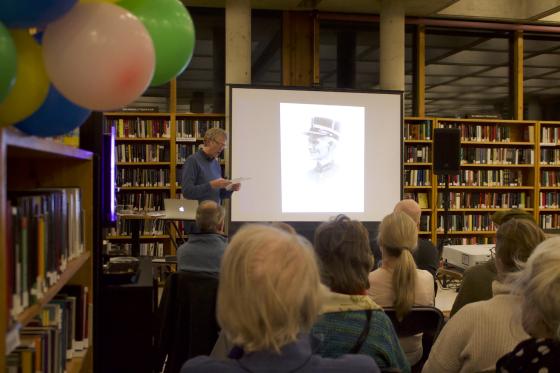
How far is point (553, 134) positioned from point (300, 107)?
4.39 metres

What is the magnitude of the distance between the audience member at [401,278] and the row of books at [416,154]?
534 centimetres

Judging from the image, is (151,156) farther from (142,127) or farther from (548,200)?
(548,200)

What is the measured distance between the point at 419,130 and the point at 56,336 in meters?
6.94

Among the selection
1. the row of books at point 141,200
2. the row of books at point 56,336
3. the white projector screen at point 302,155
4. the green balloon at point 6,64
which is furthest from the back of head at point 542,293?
the row of books at point 141,200

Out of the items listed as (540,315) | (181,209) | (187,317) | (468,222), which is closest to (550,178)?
(468,222)

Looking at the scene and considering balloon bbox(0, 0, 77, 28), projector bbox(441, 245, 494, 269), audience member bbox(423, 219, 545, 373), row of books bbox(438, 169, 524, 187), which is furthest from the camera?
row of books bbox(438, 169, 524, 187)

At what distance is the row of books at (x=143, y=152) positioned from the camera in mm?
7273

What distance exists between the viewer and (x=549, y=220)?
842 cm

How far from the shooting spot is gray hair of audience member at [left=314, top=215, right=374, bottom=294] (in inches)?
80.0

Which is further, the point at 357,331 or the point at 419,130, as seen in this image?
the point at 419,130

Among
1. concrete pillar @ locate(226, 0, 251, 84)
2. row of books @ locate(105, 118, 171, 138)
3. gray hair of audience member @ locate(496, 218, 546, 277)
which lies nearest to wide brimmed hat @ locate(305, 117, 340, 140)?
concrete pillar @ locate(226, 0, 251, 84)

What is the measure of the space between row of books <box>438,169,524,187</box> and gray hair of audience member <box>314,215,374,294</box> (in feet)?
20.3

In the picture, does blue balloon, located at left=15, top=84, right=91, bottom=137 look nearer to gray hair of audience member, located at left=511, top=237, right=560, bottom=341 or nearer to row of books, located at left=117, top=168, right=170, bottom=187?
gray hair of audience member, located at left=511, top=237, right=560, bottom=341

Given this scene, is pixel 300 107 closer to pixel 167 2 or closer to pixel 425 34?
pixel 425 34
